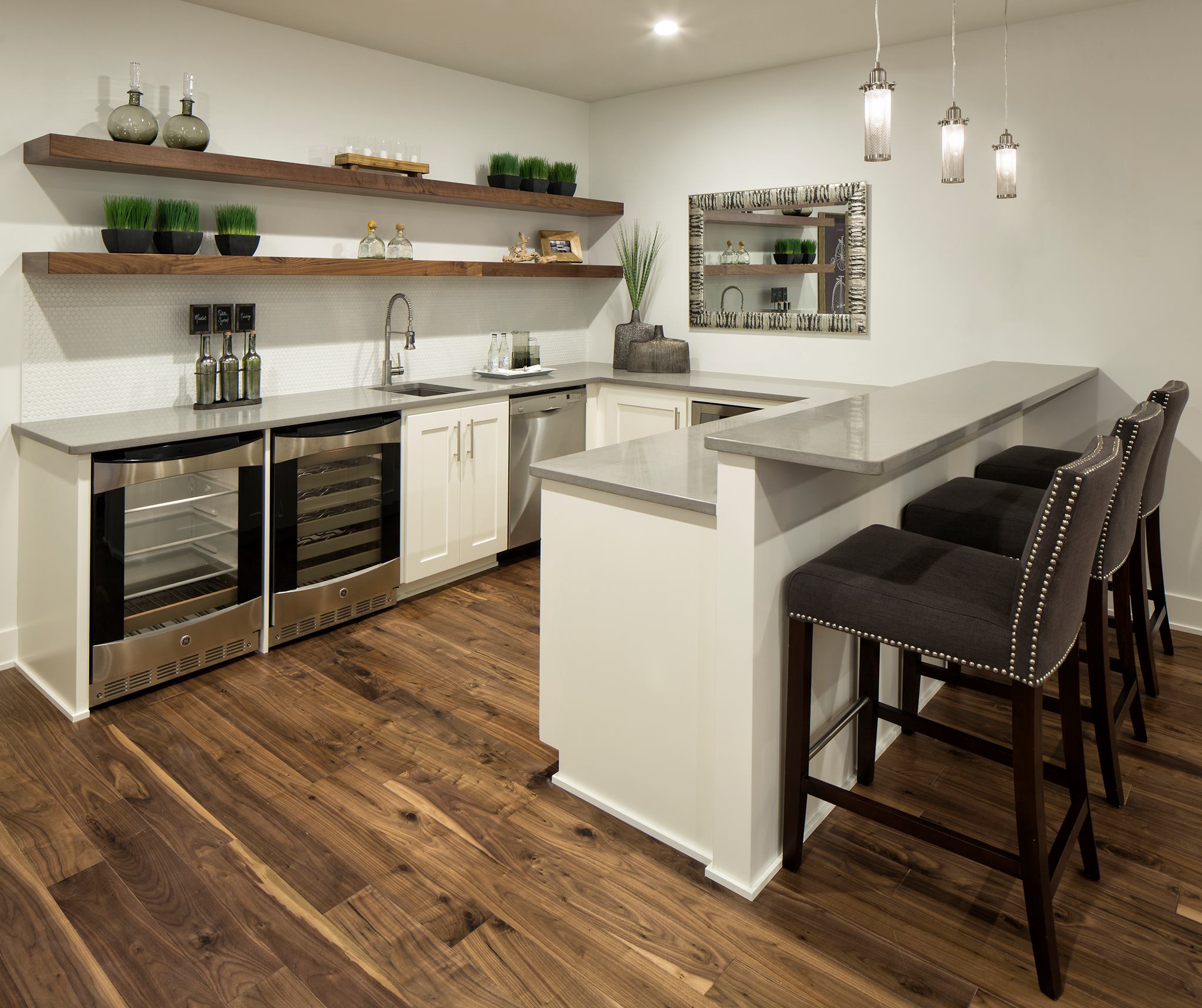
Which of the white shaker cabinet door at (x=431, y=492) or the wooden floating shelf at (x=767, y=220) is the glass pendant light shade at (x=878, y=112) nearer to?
the white shaker cabinet door at (x=431, y=492)

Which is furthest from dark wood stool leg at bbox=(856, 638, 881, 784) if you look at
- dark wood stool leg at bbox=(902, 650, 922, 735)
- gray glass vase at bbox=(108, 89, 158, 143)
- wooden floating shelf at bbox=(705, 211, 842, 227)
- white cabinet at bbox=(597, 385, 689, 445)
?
gray glass vase at bbox=(108, 89, 158, 143)

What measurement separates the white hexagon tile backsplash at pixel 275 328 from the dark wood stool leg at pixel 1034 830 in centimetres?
327

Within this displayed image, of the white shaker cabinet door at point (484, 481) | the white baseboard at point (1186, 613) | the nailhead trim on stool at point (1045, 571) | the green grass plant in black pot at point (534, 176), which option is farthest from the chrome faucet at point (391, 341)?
the white baseboard at point (1186, 613)

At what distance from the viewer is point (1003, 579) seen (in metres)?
1.96

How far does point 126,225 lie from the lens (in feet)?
10.6

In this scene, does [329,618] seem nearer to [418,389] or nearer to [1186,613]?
[418,389]

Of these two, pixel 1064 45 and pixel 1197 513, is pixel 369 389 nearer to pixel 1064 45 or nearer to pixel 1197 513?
pixel 1064 45

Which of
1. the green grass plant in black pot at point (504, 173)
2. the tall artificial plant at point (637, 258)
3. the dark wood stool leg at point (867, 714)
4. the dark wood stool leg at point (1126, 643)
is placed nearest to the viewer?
the dark wood stool leg at point (867, 714)

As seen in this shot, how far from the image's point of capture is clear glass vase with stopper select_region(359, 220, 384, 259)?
406cm

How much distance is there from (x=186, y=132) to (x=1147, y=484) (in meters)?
3.47

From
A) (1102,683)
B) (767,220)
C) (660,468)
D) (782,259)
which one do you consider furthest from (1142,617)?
(767,220)

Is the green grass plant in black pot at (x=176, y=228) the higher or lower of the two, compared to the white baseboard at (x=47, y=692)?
higher

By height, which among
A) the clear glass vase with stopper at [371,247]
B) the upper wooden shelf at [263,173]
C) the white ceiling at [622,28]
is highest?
the white ceiling at [622,28]

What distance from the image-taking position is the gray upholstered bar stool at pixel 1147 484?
268cm
